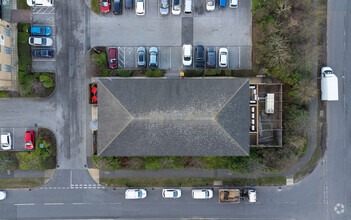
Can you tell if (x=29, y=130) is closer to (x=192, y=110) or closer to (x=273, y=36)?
(x=192, y=110)

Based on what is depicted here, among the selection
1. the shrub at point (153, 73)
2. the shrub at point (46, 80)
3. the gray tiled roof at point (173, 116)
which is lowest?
the gray tiled roof at point (173, 116)

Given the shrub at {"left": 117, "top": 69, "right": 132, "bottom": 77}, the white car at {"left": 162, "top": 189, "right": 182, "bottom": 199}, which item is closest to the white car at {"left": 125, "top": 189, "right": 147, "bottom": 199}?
the white car at {"left": 162, "top": 189, "right": 182, "bottom": 199}

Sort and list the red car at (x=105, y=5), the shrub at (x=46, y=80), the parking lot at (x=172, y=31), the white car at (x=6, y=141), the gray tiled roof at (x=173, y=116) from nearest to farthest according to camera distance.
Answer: the gray tiled roof at (x=173, y=116), the red car at (x=105, y=5), the shrub at (x=46, y=80), the white car at (x=6, y=141), the parking lot at (x=172, y=31)

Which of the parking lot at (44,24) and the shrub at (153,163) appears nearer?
the shrub at (153,163)

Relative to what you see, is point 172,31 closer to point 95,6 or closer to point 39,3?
point 95,6

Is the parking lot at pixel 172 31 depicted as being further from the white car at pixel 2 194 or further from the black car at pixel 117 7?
the white car at pixel 2 194

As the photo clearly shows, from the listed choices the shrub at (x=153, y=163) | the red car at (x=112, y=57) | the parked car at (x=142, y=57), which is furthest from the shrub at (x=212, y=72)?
the shrub at (x=153, y=163)
